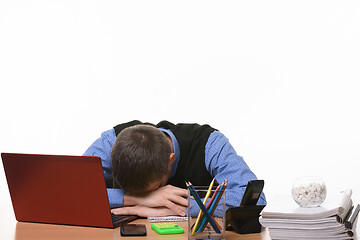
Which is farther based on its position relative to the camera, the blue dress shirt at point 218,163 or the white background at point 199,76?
the white background at point 199,76

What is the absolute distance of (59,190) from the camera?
4.88ft

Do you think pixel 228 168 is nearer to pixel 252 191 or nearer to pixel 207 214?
pixel 252 191

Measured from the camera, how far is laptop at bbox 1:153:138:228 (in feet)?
4.68

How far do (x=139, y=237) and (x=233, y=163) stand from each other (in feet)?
2.24

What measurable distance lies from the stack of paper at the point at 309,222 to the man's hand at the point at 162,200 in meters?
0.41

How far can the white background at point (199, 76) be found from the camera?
348 cm

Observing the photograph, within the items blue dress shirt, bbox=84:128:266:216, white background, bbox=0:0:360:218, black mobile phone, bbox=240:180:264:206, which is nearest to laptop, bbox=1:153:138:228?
blue dress shirt, bbox=84:128:266:216

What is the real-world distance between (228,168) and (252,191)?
1.83 ft

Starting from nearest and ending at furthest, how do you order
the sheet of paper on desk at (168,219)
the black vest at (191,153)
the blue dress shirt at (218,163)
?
the sheet of paper on desk at (168,219) → the blue dress shirt at (218,163) → the black vest at (191,153)

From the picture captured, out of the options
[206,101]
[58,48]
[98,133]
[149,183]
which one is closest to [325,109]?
[206,101]

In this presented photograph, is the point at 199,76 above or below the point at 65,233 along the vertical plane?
above

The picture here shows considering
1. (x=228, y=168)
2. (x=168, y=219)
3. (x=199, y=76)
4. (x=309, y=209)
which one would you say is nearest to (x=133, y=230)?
(x=168, y=219)

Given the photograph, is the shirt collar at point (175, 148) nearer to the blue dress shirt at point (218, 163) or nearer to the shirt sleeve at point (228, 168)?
the blue dress shirt at point (218, 163)

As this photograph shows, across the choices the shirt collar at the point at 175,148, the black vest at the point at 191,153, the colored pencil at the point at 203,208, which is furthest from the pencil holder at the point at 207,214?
the black vest at the point at 191,153
